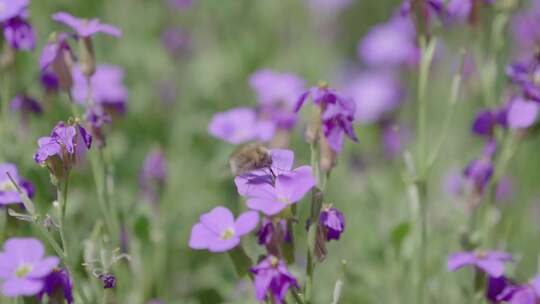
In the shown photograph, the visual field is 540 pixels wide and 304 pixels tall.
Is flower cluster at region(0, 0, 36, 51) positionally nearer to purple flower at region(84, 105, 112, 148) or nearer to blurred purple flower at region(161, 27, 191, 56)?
purple flower at region(84, 105, 112, 148)

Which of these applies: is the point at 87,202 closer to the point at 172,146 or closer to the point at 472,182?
the point at 172,146

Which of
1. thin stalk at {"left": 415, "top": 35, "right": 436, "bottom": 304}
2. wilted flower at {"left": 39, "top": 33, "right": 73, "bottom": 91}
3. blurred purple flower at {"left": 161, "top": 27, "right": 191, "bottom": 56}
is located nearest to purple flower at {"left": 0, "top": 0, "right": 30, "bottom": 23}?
wilted flower at {"left": 39, "top": 33, "right": 73, "bottom": 91}

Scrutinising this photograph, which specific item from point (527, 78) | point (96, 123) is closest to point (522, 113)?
point (527, 78)

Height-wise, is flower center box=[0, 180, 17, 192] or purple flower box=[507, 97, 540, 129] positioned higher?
flower center box=[0, 180, 17, 192]

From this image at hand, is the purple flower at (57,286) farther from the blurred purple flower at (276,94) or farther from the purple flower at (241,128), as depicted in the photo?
the blurred purple flower at (276,94)

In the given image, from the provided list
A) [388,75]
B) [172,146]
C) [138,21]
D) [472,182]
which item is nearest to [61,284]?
[472,182]

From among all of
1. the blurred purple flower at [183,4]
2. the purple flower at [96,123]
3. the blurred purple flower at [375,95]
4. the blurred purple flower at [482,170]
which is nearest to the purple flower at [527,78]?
the blurred purple flower at [482,170]
